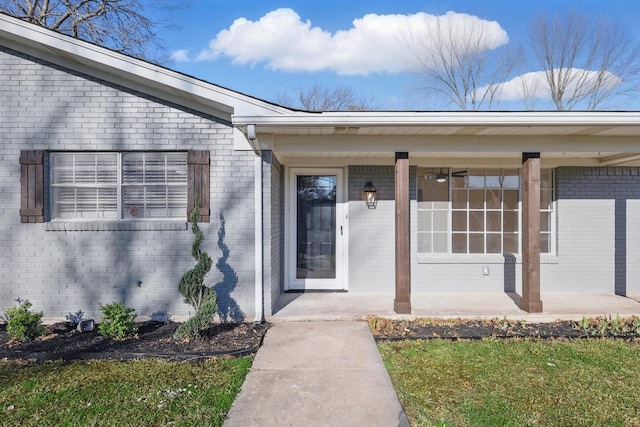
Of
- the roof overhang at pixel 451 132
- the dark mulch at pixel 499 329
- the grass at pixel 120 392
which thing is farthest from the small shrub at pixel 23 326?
the dark mulch at pixel 499 329

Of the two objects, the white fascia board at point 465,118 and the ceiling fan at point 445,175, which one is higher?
the white fascia board at point 465,118

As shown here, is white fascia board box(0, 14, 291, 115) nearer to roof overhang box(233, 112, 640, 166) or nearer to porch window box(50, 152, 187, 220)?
roof overhang box(233, 112, 640, 166)

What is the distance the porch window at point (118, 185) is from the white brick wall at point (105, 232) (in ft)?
0.56

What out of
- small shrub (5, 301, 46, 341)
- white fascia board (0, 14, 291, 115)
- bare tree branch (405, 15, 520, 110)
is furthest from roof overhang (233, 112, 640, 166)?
bare tree branch (405, 15, 520, 110)

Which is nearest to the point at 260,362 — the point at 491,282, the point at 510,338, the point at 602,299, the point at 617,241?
the point at 510,338

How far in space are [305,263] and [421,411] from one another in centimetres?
402

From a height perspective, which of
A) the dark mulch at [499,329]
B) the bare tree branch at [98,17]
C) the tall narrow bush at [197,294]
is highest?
the bare tree branch at [98,17]

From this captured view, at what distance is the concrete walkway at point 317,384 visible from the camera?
2904 millimetres

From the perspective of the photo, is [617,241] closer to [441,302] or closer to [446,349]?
[441,302]

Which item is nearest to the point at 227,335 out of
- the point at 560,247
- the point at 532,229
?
the point at 532,229

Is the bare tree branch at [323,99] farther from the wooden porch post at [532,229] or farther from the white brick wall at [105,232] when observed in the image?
the white brick wall at [105,232]

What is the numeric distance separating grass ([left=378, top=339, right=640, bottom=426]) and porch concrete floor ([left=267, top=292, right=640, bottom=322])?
3.07ft

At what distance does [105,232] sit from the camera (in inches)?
205

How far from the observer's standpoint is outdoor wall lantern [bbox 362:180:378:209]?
257 inches
